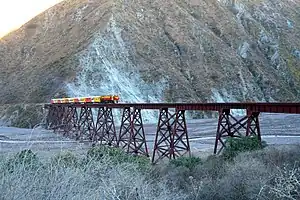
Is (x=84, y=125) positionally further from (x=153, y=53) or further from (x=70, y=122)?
(x=153, y=53)

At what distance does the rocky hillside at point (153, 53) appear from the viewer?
5941 centimetres

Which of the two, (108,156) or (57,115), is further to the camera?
(57,115)

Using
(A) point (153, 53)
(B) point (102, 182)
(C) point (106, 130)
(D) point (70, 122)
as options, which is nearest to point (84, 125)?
(D) point (70, 122)

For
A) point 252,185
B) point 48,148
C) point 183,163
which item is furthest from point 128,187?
point 183,163

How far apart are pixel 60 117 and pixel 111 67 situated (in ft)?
58.0

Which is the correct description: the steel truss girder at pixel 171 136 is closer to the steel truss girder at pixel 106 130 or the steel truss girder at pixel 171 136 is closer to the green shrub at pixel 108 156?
the steel truss girder at pixel 106 130

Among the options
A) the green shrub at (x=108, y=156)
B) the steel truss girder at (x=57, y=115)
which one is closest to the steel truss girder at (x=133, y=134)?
the green shrub at (x=108, y=156)

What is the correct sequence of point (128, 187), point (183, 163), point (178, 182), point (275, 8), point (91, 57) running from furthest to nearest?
1. point (275, 8)
2. point (91, 57)
3. point (183, 163)
4. point (178, 182)
5. point (128, 187)

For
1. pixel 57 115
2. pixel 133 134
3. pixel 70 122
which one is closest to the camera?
pixel 133 134

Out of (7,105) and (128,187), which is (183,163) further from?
(7,105)

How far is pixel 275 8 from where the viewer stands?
314 ft

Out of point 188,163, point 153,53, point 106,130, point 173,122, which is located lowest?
point 188,163

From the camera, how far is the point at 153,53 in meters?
65.2

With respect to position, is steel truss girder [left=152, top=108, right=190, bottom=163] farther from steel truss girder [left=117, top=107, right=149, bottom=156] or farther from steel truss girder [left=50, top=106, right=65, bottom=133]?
steel truss girder [left=50, top=106, right=65, bottom=133]
